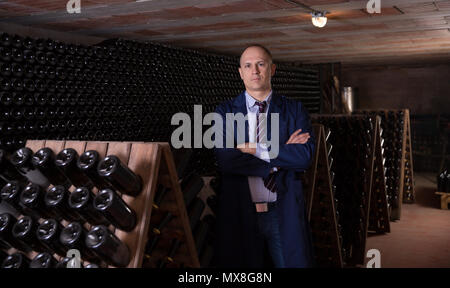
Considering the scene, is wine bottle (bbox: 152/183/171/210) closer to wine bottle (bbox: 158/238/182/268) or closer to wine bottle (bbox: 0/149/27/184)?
wine bottle (bbox: 158/238/182/268)

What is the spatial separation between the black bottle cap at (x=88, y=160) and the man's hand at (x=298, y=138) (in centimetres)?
98

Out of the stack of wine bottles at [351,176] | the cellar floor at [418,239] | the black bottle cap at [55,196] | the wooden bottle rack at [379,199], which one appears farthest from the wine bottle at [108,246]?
the wooden bottle rack at [379,199]

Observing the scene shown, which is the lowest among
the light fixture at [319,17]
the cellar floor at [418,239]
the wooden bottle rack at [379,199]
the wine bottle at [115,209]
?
the cellar floor at [418,239]

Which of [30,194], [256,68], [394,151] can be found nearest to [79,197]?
[30,194]

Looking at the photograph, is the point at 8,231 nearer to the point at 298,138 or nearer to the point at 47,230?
the point at 47,230

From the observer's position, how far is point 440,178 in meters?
6.44

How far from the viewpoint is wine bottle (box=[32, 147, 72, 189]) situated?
1.89 meters

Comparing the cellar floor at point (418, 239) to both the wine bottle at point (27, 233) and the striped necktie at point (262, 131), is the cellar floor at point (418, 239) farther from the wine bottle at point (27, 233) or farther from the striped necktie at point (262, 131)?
the wine bottle at point (27, 233)

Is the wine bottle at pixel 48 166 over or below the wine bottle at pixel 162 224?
over

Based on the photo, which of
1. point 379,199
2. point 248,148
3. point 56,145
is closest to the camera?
point 56,145

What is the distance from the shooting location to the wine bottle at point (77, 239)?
1663 mm

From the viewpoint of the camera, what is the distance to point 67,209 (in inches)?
71.2

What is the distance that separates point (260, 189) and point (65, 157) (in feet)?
3.06
